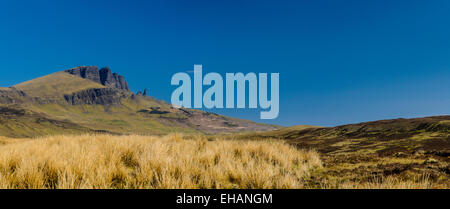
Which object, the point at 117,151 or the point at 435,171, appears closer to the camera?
the point at 435,171

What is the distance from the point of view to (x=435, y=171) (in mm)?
Result: 6504
